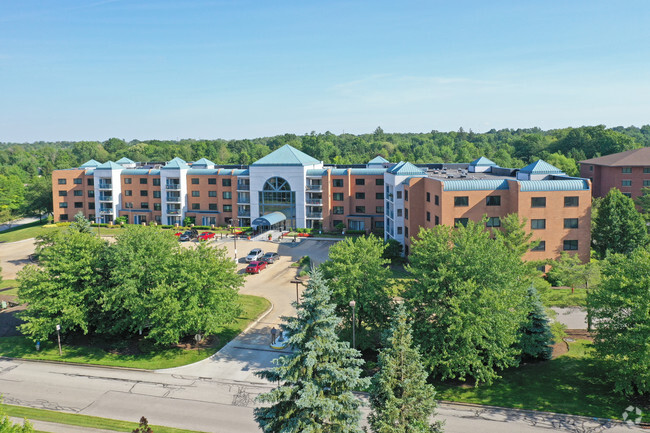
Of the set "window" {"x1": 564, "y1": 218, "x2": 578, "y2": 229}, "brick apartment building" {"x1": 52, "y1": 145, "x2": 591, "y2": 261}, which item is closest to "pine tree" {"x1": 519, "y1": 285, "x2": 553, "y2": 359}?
"brick apartment building" {"x1": 52, "y1": 145, "x2": 591, "y2": 261}

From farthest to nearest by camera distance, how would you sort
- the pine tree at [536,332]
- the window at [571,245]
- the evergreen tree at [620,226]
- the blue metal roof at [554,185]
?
the evergreen tree at [620,226]
the window at [571,245]
the blue metal roof at [554,185]
the pine tree at [536,332]

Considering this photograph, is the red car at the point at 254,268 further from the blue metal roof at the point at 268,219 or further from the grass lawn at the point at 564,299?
the grass lawn at the point at 564,299

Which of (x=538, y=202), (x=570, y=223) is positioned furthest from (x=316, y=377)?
(x=570, y=223)

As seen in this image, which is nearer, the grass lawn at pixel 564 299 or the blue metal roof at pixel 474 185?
the grass lawn at pixel 564 299

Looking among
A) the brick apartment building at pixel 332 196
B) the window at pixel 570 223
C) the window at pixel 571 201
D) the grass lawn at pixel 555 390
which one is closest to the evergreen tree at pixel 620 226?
the brick apartment building at pixel 332 196

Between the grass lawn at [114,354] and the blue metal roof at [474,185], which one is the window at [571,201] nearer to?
the blue metal roof at [474,185]

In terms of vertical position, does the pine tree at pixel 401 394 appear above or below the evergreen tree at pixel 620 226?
below

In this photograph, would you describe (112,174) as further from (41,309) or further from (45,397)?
(45,397)

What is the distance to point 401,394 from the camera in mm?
20172

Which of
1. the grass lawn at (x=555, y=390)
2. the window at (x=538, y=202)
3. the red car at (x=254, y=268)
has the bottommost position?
the grass lawn at (x=555, y=390)

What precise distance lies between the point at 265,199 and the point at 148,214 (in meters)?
23.7

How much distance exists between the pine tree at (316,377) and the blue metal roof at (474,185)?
→ 122ft

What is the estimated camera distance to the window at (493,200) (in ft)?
181

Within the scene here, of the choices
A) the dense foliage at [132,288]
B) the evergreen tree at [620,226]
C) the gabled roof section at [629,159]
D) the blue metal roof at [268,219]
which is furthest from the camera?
the gabled roof section at [629,159]
